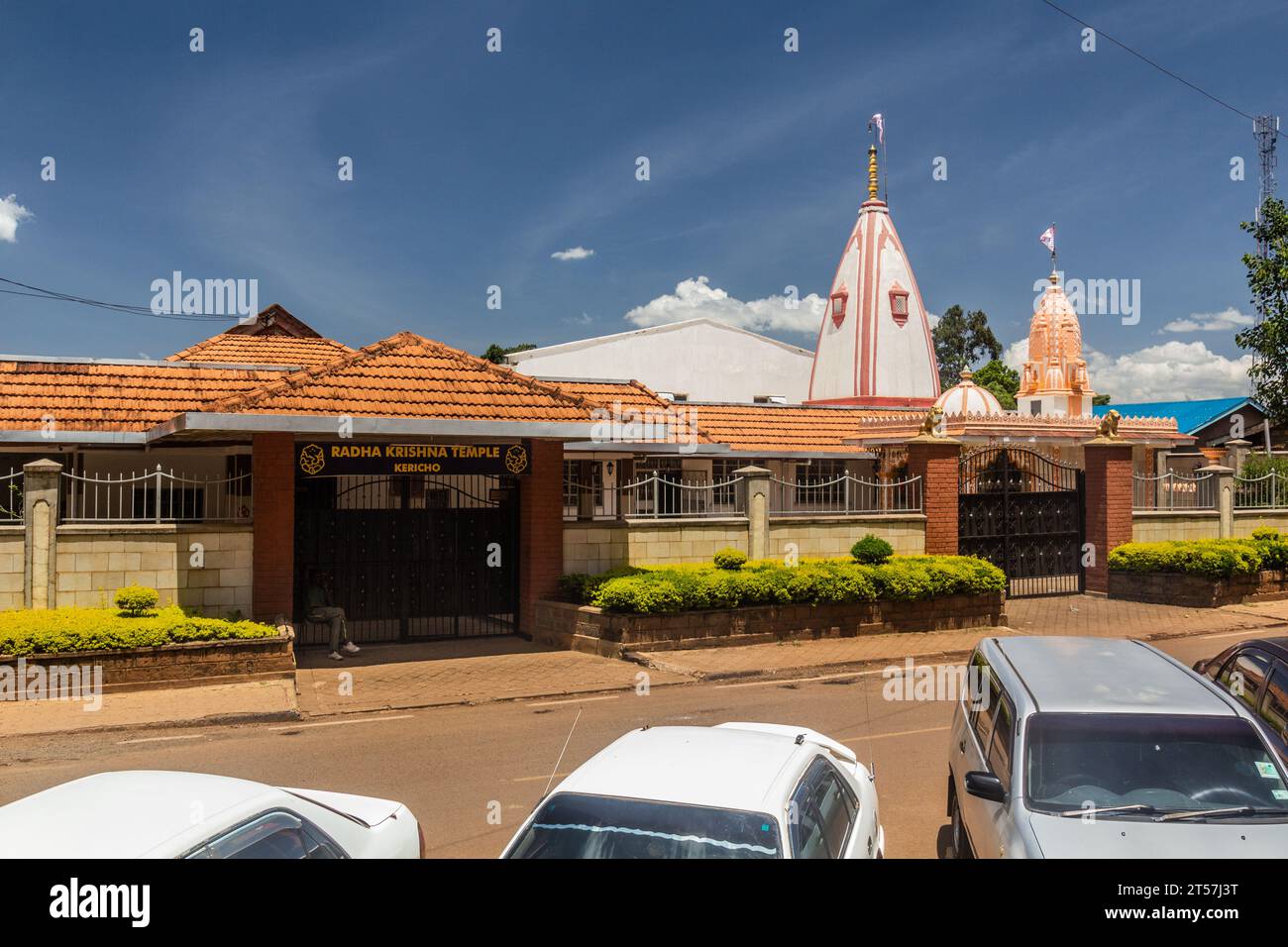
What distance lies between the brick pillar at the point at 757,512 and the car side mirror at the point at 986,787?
39.1 ft

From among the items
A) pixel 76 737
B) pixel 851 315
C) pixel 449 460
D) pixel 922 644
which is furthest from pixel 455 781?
pixel 851 315

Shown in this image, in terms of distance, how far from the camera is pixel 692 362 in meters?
41.9

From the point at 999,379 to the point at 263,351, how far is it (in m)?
54.0

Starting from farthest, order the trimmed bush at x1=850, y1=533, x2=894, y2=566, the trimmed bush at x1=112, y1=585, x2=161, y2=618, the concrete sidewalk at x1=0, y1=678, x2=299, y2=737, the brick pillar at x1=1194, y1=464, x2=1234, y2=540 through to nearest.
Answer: the brick pillar at x1=1194, y1=464, x2=1234, y2=540, the trimmed bush at x1=850, y1=533, x2=894, y2=566, the trimmed bush at x1=112, y1=585, x2=161, y2=618, the concrete sidewalk at x1=0, y1=678, x2=299, y2=737

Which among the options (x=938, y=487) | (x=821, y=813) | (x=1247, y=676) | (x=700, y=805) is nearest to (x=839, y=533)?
(x=938, y=487)

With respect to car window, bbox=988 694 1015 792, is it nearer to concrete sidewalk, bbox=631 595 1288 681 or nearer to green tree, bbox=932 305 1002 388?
concrete sidewalk, bbox=631 595 1288 681

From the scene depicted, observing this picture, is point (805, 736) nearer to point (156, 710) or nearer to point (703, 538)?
point (156, 710)

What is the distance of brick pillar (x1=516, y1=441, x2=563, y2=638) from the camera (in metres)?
15.4

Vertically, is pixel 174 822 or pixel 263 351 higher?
pixel 263 351

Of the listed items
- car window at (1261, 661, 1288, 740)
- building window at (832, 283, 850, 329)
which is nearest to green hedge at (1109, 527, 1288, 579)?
car window at (1261, 661, 1288, 740)

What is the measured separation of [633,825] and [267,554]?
1076 centimetres

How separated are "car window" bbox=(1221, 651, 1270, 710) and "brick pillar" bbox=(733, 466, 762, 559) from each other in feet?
31.3
